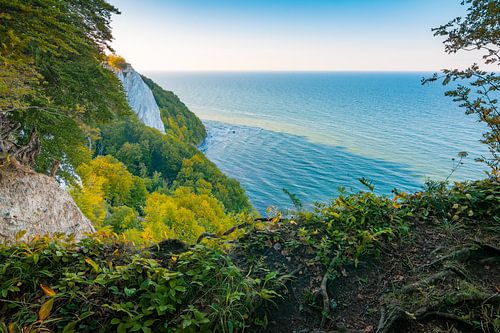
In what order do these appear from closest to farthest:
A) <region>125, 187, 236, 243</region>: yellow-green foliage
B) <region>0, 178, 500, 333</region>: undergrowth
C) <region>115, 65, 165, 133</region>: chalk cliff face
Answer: <region>0, 178, 500, 333</region>: undergrowth, <region>125, 187, 236, 243</region>: yellow-green foliage, <region>115, 65, 165, 133</region>: chalk cliff face

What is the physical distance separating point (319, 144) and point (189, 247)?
Answer: 66527 mm

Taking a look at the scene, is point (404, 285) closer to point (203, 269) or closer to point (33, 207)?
point (203, 269)

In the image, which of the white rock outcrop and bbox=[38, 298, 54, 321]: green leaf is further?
the white rock outcrop

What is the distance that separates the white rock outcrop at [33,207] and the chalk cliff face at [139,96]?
5258cm

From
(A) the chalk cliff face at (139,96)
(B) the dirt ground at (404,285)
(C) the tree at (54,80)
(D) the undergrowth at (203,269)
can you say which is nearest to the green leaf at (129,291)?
(D) the undergrowth at (203,269)

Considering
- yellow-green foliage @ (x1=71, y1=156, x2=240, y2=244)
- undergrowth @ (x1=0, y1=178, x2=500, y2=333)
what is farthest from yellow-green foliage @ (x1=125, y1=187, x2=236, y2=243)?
undergrowth @ (x1=0, y1=178, x2=500, y2=333)

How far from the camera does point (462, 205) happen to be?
4680mm

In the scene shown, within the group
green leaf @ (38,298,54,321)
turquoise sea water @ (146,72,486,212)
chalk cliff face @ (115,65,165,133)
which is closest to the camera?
green leaf @ (38,298,54,321)

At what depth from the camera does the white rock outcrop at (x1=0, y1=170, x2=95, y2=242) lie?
713 cm

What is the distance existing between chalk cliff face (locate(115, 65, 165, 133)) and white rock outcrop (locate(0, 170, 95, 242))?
5258 centimetres

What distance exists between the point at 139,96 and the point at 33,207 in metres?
58.6

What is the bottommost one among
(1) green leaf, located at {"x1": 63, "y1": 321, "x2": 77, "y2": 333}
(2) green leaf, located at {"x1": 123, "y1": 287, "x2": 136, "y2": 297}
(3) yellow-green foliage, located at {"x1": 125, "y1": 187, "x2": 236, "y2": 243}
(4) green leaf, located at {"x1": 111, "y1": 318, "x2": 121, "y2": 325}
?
(3) yellow-green foliage, located at {"x1": 125, "y1": 187, "x2": 236, "y2": 243}

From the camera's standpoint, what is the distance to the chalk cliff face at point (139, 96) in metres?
59.4

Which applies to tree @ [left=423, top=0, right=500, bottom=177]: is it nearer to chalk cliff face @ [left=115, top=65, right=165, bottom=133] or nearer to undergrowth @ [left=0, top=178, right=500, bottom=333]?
undergrowth @ [left=0, top=178, right=500, bottom=333]
